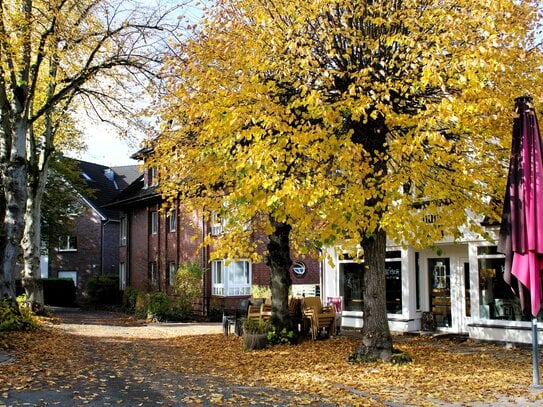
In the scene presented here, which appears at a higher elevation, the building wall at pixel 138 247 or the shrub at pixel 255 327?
the building wall at pixel 138 247

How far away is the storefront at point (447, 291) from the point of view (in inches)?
616

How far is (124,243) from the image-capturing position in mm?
37281

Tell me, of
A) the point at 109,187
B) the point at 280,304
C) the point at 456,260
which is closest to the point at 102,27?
the point at 280,304

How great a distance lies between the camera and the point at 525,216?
843 cm

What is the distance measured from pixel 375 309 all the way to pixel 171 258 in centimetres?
2095

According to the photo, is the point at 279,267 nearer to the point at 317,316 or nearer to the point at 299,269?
the point at 317,316

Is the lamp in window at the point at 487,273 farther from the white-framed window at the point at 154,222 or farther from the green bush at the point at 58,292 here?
the green bush at the point at 58,292

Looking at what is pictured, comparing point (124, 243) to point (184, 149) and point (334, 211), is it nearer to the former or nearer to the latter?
point (184, 149)

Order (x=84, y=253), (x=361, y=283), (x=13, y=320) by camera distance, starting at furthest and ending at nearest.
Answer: (x=84, y=253)
(x=361, y=283)
(x=13, y=320)

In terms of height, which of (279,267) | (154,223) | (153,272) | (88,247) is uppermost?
(154,223)

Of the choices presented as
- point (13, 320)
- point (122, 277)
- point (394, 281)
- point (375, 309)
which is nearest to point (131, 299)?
point (122, 277)

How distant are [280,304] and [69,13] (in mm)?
9938

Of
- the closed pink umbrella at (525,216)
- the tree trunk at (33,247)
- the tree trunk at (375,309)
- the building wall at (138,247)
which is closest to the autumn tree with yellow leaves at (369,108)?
the tree trunk at (375,309)

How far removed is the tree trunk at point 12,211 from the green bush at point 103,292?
2057 cm
